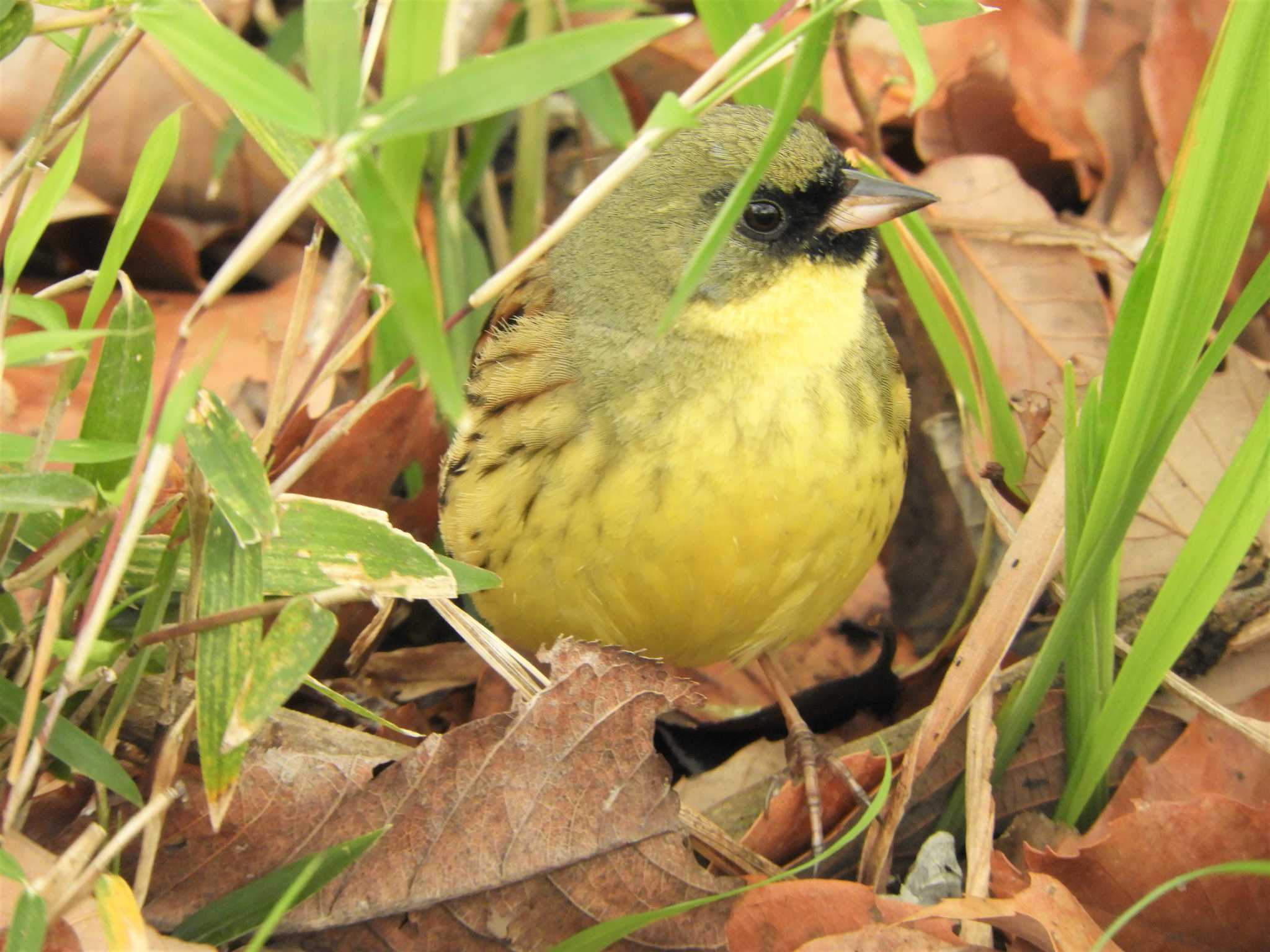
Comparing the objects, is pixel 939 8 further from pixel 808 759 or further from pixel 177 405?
pixel 808 759

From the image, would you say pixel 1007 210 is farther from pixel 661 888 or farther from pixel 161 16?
pixel 161 16

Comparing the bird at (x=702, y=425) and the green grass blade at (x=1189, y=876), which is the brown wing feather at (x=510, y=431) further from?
the green grass blade at (x=1189, y=876)

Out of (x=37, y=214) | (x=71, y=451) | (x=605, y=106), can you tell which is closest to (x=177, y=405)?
(x=71, y=451)

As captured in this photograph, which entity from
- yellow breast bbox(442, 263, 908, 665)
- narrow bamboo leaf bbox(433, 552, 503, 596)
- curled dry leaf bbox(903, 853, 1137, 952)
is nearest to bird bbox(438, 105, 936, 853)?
yellow breast bbox(442, 263, 908, 665)

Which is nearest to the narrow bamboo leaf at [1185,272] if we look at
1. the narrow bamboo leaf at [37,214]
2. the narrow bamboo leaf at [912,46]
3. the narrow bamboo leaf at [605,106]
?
the narrow bamboo leaf at [912,46]

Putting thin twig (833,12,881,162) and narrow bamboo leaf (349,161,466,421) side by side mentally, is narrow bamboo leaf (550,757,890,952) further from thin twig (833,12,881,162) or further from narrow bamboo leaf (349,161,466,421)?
thin twig (833,12,881,162)
